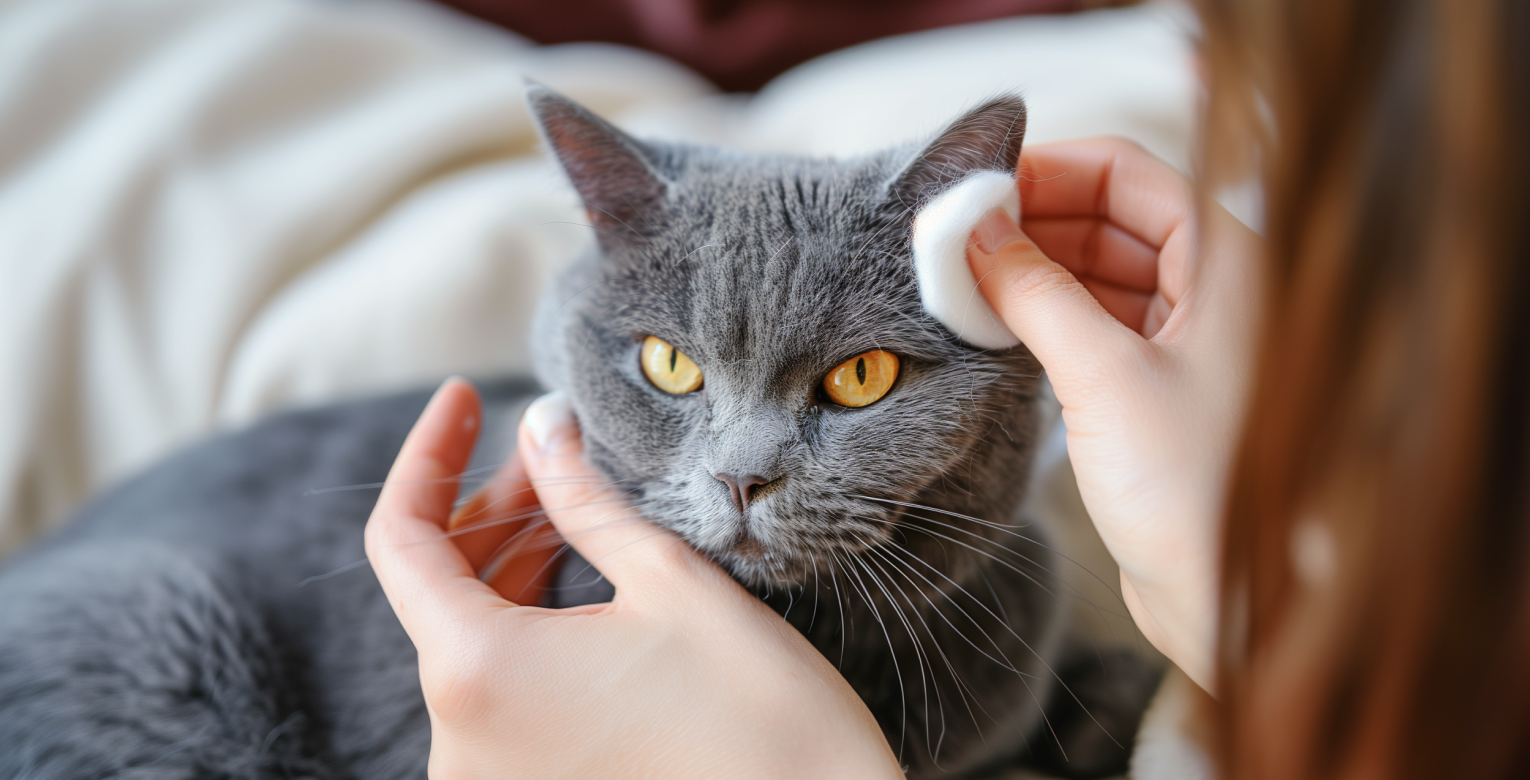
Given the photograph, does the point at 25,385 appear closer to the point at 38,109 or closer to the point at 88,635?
the point at 38,109

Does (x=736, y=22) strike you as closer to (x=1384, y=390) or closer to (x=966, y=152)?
(x=966, y=152)

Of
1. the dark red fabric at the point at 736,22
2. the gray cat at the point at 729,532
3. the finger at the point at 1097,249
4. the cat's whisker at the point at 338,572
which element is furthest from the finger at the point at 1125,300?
the dark red fabric at the point at 736,22

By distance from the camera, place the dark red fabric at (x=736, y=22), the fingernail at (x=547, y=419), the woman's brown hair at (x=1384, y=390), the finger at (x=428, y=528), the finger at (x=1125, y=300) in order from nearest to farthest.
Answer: the woman's brown hair at (x=1384, y=390)
the finger at (x=428, y=528)
the fingernail at (x=547, y=419)
the finger at (x=1125, y=300)
the dark red fabric at (x=736, y=22)

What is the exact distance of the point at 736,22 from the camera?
2203mm

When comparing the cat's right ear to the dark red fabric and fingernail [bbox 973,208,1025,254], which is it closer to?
fingernail [bbox 973,208,1025,254]

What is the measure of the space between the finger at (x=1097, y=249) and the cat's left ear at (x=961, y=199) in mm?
239

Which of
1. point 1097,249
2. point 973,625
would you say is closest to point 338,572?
point 973,625

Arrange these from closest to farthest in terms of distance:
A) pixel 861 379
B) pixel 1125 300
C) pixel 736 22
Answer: pixel 861 379
pixel 1125 300
pixel 736 22

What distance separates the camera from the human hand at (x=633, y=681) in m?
0.62

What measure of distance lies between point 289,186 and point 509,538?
3.44 feet

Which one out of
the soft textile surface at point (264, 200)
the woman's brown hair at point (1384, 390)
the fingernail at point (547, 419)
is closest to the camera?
the woman's brown hair at point (1384, 390)

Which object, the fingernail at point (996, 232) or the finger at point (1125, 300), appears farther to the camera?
the finger at point (1125, 300)

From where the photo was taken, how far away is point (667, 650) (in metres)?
0.66

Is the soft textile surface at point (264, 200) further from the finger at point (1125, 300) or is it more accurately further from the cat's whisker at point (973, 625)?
the cat's whisker at point (973, 625)
